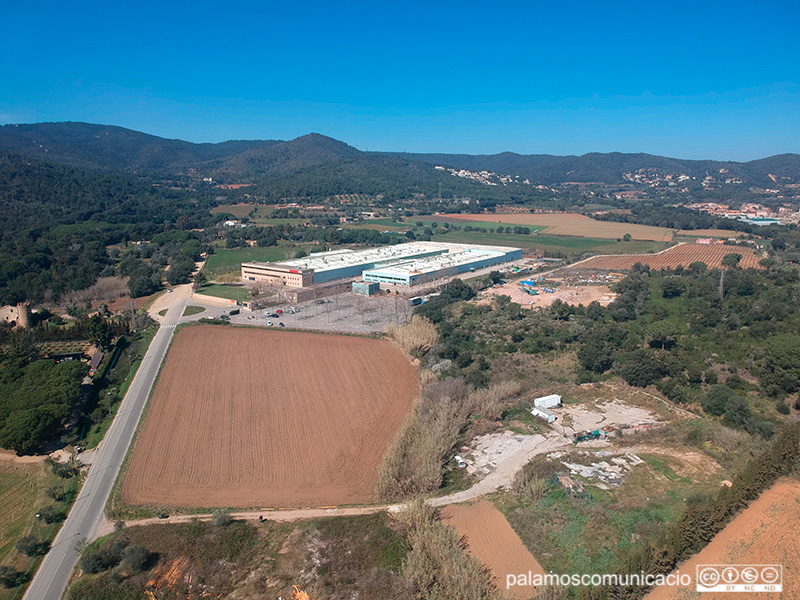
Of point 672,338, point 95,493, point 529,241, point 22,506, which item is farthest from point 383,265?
point 22,506

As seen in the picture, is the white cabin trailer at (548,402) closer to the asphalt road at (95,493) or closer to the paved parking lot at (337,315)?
the paved parking lot at (337,315)

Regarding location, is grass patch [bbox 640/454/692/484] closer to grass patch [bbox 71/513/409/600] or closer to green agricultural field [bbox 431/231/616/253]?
grass patch [bbox 71/513/409/600]

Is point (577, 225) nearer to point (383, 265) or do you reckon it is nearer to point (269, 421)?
point (383, 265)

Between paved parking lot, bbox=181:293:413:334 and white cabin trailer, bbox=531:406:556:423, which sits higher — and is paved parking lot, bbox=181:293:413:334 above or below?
below

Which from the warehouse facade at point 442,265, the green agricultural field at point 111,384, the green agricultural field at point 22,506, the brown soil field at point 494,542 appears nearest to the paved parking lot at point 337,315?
the warehouse facade at point 442,265

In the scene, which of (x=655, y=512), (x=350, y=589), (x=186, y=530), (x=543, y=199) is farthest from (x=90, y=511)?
(x=543, y=199)

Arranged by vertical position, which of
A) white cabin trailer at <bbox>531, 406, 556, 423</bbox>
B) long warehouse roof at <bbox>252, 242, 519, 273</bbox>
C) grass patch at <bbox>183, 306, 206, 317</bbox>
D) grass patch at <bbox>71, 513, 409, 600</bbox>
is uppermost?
long warehouse roof at <bbox>252, 242, 519, 273</bbox>

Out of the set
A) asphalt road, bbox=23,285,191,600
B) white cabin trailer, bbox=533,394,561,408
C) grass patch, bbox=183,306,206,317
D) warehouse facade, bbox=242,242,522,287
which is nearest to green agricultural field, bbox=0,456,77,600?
asphalt road, bbox=23,285,191,600

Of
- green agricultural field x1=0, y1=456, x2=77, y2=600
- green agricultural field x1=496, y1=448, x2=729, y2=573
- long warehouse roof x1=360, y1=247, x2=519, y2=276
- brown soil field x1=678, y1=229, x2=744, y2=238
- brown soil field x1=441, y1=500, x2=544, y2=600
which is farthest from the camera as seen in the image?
brown soil field x1=678, y1=229, x2=744, y2=238
